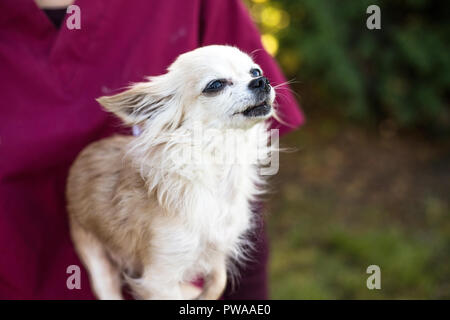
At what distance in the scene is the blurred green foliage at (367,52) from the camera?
4242 mm

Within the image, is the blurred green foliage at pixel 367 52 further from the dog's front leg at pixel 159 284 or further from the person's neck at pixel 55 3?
the dog's front leg at pixel 159 284

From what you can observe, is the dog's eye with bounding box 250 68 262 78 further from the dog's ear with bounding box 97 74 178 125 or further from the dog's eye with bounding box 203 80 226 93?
the dog's ear with bounding box 97 74 178 125

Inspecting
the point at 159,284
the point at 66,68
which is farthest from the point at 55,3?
the point at 159,284

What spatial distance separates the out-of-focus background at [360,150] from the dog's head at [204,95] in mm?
2468

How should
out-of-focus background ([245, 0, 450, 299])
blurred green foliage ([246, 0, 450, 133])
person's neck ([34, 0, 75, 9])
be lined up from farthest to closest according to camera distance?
blurred green foliage ([246, 0, 450, 133]) < out-of-focus background ([245, 0, 450, 299]) < person's neck ([34, 0, 75, 9])

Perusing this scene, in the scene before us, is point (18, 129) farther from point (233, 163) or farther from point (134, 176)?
point (233, 163)

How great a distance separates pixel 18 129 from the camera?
1.69 metres

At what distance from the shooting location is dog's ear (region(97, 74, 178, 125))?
4.46 feet

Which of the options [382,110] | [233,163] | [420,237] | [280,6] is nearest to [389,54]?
[382,110]

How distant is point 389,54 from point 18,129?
356 centimetres

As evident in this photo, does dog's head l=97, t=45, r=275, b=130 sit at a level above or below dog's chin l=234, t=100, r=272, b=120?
above

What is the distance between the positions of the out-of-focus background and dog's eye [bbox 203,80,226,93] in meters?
2.50

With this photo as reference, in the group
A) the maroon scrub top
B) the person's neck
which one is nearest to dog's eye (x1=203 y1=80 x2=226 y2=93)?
the maroon scrub top

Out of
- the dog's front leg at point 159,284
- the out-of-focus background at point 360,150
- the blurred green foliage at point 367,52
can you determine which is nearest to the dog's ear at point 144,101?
the dog's front leg at point 159,284
